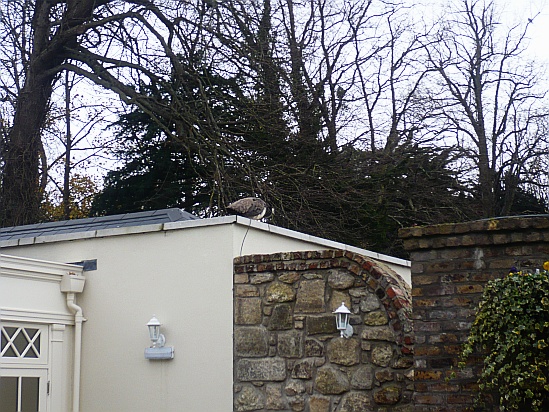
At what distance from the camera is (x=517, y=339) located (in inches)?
179

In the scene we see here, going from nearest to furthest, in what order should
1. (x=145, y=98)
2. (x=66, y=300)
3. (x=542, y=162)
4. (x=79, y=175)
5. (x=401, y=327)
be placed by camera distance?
(x=401, y=327) < (x=66, y=300) < (x=145, y=98) < (x=542, y=162) < (x=79, y=175)

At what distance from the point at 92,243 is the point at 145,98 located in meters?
5.29

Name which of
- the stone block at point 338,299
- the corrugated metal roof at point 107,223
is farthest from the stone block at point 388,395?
the corrugated metal roof at point 107,223

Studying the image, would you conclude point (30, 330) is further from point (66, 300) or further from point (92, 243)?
point (92, 243)

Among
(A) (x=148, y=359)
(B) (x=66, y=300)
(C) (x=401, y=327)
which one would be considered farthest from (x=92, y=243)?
(C) (x=401, y=327)

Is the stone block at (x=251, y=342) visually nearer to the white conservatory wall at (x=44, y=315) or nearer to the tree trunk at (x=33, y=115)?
the white conservatory wall at (x=44, y=315)

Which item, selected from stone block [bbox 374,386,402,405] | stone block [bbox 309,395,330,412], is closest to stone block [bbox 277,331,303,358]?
stone block [bbox 309,395,330,412]

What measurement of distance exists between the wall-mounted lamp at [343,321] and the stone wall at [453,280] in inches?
68.1

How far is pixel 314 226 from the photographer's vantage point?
1310 cm

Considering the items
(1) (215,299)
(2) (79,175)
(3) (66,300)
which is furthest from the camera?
(2) (79,175)

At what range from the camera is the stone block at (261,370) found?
7.23 metres

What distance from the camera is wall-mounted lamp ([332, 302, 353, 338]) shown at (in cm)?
688

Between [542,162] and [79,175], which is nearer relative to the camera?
[542,162]

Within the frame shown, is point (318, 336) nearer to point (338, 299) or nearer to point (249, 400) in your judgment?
point (338, 299)
